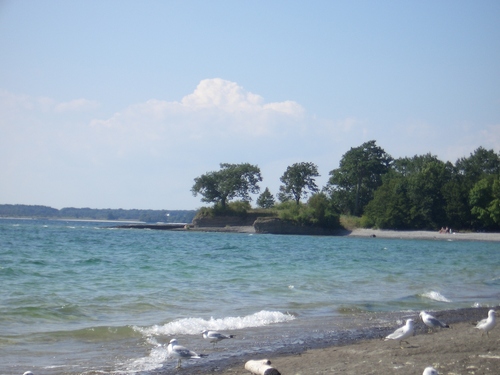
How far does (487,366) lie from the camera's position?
25.5 feet

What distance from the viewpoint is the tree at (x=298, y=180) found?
347 ft

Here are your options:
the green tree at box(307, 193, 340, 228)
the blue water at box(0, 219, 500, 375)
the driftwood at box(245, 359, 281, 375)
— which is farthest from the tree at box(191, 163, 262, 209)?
the driftwood at box(245, 359, 281, 375)

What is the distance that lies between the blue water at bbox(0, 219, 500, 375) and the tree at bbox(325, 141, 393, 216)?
7177 centimetres

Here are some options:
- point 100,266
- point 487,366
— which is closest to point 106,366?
point 487,366

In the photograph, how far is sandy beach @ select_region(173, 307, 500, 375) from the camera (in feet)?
25.6

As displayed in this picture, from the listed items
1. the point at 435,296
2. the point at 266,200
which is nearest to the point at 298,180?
the point at 266,200

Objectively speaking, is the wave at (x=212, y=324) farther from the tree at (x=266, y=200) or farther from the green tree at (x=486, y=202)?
the tree at (x=266, y=200)

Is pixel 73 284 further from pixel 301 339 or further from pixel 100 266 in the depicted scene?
pixel 301 339

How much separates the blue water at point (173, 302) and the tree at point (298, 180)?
7745cm

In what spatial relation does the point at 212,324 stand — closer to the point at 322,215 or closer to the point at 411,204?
the point at 411,204

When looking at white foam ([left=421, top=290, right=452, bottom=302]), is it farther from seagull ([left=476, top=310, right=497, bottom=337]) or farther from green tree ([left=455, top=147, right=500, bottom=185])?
green tree ([left=455, top=147, right=500, bottom=185])

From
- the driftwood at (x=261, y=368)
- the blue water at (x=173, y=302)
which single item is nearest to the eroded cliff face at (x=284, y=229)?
the blue water at (x=173, y=302)

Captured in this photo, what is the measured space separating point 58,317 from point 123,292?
141 inches

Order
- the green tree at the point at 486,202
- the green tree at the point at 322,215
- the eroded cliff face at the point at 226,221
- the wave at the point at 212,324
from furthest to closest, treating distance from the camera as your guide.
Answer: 1. the eroded cliff face at the point at 226,221
2. the green tree at the point at 322,215
3. the green tree at the point at 486,202
4. the wave at the point at 212,324
